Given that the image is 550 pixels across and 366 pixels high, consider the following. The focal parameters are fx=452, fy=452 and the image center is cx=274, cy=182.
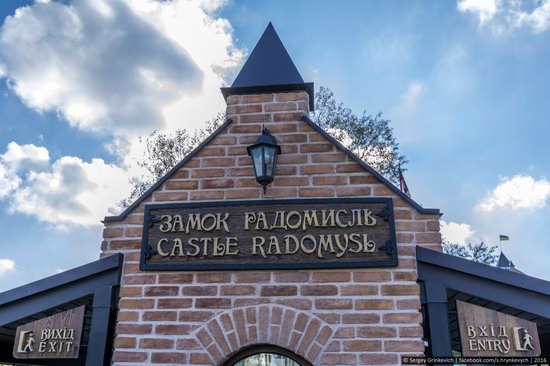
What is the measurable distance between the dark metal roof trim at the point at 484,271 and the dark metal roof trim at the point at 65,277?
90.8 inches

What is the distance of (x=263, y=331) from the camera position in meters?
3.16

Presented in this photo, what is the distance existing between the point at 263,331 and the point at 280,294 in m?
0.28

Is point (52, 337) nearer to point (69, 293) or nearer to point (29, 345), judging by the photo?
point (29, 345)

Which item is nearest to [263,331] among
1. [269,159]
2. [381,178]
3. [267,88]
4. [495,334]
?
[269,159]

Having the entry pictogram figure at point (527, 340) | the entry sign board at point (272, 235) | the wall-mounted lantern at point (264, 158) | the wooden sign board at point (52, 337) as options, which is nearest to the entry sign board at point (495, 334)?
the entry pictogram figure at point (527, 340)

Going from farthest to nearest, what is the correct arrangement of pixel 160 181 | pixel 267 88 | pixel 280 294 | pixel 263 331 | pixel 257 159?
pixel 267 88 → pixel 160 181 → pixel 257 159 → pixel 280 294 → pixel 263 331

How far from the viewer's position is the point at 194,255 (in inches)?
136

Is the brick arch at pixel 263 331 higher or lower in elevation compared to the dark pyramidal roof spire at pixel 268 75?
lower

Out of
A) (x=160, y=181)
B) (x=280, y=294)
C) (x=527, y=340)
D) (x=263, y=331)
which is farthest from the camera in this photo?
(x=160, y=181)

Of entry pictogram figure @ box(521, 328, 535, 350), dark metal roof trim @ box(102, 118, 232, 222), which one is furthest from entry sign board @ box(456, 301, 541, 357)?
dark metal roof trim @ box(102, 118, 232, 222)

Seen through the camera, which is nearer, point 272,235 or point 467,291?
point 467,291

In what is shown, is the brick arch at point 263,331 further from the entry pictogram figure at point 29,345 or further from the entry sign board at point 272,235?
the entry pictogram figure at point 29,345

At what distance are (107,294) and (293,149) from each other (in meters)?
1.85

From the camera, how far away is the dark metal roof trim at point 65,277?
3.50 m
